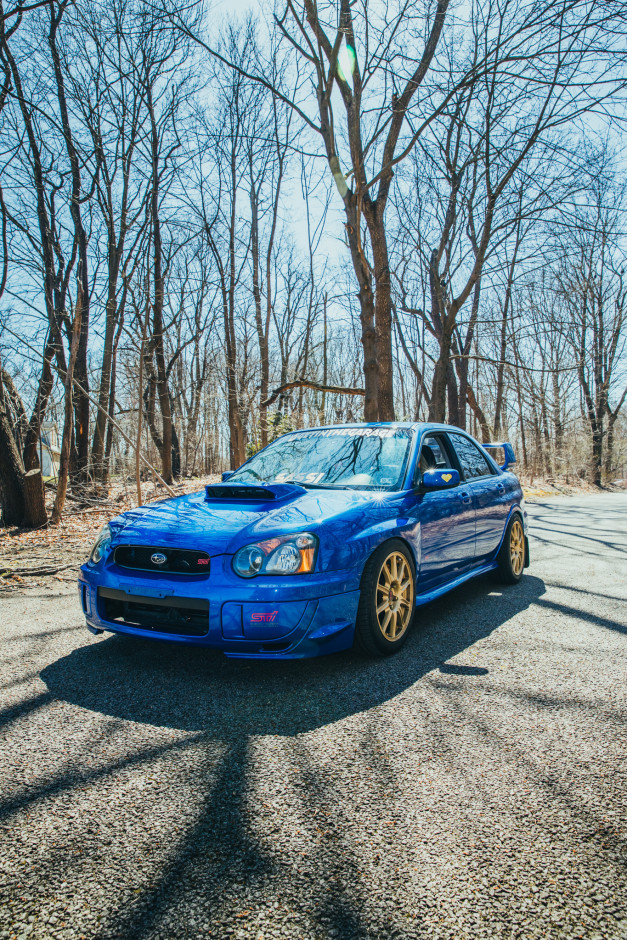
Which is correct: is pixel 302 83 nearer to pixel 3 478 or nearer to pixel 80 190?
pixel 80 190

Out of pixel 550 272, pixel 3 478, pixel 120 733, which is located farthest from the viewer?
pixel 550 272

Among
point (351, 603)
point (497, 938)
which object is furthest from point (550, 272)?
point (497, 938)

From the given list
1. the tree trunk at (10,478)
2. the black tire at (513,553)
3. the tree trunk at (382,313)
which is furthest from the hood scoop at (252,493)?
the tree trunk at (382,313)

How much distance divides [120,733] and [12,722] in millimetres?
561

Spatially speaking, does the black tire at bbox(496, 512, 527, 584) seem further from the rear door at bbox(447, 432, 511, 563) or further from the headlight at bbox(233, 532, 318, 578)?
the headlight at bbox(233, 532, 318, 578)

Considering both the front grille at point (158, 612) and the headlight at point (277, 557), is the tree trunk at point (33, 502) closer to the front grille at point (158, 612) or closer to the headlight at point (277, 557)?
the front grille at point (158, 612)

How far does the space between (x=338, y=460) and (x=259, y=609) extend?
1.66 metres

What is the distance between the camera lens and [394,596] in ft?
11.7

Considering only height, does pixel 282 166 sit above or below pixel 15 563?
above

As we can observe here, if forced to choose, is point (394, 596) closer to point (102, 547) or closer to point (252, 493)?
point (252, 493)

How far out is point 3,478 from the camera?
9109mm

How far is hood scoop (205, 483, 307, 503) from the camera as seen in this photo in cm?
360

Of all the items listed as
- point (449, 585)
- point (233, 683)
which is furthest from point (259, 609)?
point (449, 585)

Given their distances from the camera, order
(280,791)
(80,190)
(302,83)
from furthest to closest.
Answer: (80,190) → (302,83) → (280,791)
